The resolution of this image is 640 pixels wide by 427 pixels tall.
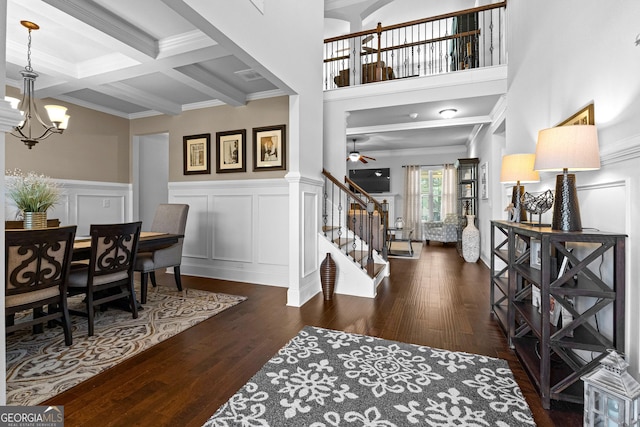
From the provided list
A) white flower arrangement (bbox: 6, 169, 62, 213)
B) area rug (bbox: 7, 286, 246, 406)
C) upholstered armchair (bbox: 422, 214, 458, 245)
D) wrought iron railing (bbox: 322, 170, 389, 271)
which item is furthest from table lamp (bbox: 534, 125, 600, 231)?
upholstered armchair (bbox: 422, 214, 458, 245)

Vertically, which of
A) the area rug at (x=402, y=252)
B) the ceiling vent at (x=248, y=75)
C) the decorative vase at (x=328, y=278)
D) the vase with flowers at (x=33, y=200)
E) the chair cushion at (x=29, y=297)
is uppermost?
the ceiling vent at (x=248, y=75)

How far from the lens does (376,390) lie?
1.69 metres

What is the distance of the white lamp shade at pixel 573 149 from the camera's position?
153 centimetres

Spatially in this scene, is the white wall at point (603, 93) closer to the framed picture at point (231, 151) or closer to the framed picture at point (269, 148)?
the framed picture at point (269, 148)

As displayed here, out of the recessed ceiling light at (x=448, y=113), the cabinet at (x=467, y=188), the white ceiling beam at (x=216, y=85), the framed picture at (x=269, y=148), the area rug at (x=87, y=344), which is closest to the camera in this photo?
the area rug at (x=87, y=344)

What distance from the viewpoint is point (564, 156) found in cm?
156

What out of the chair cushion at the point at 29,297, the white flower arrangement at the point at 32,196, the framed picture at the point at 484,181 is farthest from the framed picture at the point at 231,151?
the framed picture at the point at 484,181

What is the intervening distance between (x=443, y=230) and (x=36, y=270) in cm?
784

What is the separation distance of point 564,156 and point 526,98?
190cm

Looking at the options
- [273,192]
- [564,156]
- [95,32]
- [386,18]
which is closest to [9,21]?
[95,32]

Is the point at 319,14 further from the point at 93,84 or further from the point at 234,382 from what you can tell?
the point at 234,382

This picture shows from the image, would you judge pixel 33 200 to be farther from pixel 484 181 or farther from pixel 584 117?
pixel 484 181

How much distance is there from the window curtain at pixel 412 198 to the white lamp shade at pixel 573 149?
294 inches

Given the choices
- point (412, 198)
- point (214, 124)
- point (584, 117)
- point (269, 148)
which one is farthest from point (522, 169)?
point (412, 198)
